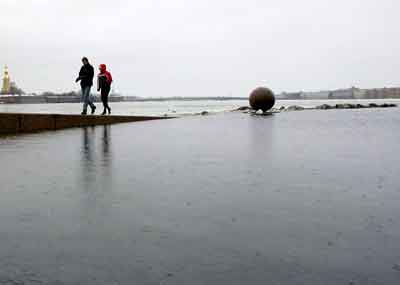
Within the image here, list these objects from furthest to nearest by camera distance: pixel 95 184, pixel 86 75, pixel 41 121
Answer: pixel 86 75 → pixel 41 121 → pixel 95 184

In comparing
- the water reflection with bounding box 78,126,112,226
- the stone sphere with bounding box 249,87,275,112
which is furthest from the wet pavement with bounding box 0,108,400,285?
the stone sphere with bounding box 249,87,275,112

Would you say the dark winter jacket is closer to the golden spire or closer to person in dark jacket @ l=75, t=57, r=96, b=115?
person in dark jacket @ l=75, t=57, r=96, b=115

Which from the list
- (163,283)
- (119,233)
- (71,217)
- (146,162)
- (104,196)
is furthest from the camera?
(146,162)

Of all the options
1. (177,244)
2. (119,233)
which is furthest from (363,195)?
(119,233)

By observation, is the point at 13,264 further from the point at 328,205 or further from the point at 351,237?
the point at 328,205

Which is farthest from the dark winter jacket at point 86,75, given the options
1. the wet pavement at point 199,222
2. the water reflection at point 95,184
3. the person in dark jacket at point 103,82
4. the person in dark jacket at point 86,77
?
the wet pavement at point 199,222

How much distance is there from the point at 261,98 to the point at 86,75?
13.7m

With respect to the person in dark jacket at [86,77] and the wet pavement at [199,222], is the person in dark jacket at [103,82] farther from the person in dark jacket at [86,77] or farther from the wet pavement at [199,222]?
the wet pavement at [199,222]

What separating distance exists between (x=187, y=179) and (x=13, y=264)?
247 centimetres

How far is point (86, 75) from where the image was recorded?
531 inches

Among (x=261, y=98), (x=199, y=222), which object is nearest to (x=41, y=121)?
(x=199, y=222)

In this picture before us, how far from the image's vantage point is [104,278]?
1890 millimetres

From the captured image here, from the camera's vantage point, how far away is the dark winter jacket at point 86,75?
1344 cm

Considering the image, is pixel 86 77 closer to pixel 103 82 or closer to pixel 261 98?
pixel 103 82
